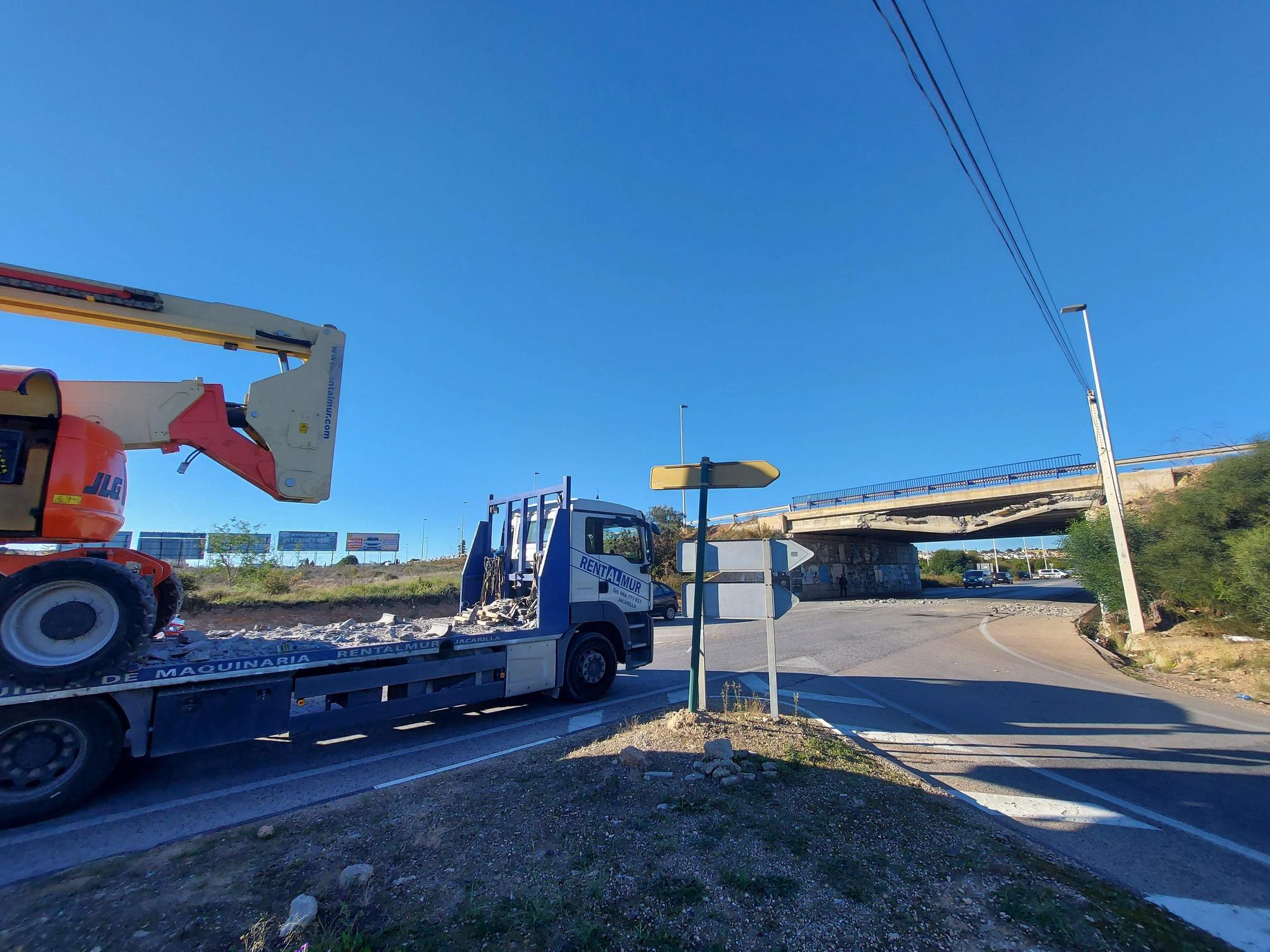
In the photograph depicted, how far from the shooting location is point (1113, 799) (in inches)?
197

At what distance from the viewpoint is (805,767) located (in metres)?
4.98

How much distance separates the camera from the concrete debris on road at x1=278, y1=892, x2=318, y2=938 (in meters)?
2.72

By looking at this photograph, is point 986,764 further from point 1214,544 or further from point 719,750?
point 1214,544

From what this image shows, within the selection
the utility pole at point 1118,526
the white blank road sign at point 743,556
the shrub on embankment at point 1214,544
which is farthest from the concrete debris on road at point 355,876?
the utility pole at point 1118,526

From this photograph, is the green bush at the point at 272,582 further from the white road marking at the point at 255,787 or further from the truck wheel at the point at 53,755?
the truck wheel at the point at 53,755

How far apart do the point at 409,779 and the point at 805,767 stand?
12.1 feet

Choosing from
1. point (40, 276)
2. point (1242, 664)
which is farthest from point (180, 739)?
point (1242, 664)

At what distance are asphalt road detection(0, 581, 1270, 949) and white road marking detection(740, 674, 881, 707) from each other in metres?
0.06

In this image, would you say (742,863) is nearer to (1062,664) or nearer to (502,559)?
(502,559)

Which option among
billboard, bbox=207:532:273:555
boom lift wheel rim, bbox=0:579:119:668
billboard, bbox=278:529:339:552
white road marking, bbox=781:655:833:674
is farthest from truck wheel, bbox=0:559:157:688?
billboard, bbox=278:529:339:552

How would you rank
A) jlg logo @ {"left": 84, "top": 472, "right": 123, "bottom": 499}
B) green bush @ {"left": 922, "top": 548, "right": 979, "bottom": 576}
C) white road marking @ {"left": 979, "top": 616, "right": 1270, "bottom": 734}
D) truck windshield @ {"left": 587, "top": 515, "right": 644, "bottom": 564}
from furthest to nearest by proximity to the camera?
green bush @ {"left": 922, "top": 548, "right": 979, "bottom": 576}, truck windshield @ {"left": 587, "top": 515, "right": 644, "bottom": 564}, white road marking @ {"left": 979, "top": 616, "right": 1270, "bottom": 734}, jlg logo @ {"left": 84, "top": 472, "right": 123, "bottom": 499}

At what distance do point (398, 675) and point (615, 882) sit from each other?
14.1ft

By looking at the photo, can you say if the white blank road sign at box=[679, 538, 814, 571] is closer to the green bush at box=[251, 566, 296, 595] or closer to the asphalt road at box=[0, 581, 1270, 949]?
the asphalt road at box=[0, 581, 1270, 949]

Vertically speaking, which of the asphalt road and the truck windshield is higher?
the truck windshield
